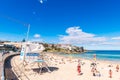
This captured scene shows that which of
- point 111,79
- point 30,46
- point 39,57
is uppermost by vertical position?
point 30,46

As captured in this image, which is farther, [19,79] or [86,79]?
[86,79]

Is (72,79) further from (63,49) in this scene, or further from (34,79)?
(63,49)

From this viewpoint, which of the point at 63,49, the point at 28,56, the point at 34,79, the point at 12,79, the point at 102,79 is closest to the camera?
the point at 12,79

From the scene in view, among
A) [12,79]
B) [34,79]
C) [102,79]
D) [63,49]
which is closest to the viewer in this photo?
[12,79]

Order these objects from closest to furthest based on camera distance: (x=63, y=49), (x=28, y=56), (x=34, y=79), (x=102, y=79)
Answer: (x=34, y=79) → (x=102, y=79) → (x=28, y=56) → (x=63, y=49)

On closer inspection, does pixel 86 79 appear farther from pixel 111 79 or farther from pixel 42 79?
pixel 42 79

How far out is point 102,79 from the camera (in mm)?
15852

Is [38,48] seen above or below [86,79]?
above

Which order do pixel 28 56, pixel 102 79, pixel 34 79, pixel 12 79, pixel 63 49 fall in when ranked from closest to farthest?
pixel 12 79 < pixel 34 79 < pixel 102 79 < pixel 28 56 < pixel 63 49

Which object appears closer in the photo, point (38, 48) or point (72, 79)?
point (72, 79)

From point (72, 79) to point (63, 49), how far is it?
13899 cm

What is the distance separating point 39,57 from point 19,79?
6098mm

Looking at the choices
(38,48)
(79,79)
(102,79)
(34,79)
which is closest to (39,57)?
(38,48)

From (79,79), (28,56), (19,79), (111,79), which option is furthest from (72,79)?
(28,56)
